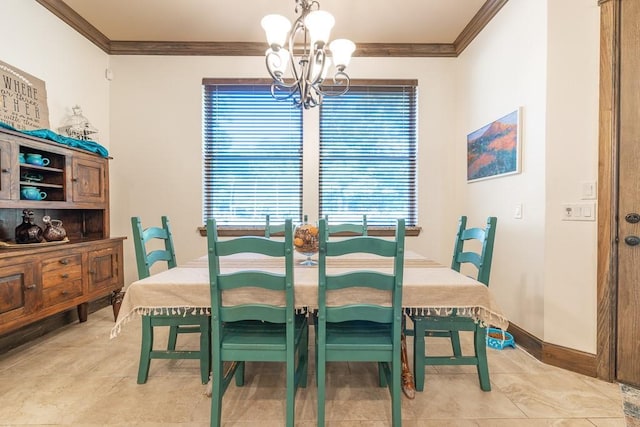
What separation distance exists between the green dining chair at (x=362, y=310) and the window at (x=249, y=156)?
2.12m

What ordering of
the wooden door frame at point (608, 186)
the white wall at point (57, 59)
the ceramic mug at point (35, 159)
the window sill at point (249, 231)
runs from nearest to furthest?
1. the wooden door frame at point (608, 186)
2. the ceramic mug at point (35, 159)
3. the white wall at point (57, 59)
4. the window sill at point (249, 231)

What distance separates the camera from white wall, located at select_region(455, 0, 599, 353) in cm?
203

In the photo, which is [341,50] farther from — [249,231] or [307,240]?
[249,231]

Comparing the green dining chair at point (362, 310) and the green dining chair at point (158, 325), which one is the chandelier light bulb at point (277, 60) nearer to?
the green dining chair at point (362, 310)

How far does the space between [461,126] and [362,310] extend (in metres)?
2.76

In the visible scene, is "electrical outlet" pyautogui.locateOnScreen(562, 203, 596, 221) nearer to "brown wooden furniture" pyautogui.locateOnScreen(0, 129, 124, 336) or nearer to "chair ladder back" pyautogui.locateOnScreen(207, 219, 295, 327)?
"chair ladder back" pyautogui.locateOnScreen(207, 219, 295, 327)

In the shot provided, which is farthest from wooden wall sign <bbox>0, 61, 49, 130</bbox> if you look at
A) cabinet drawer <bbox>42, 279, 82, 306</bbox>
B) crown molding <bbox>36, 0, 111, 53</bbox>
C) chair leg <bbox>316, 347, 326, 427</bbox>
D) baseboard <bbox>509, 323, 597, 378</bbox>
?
baseboard <bbox>509, 323, 597, 378</bbox>

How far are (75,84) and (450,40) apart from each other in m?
3.83

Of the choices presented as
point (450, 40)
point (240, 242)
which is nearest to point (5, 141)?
point (240, 242)

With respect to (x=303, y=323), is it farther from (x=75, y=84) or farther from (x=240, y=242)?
(x=75, y=84)

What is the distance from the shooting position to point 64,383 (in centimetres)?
191

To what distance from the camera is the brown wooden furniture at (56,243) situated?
2035 millimetres

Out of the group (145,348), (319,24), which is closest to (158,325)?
(145,348)

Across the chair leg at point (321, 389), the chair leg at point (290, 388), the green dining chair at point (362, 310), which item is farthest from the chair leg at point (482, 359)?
the chair leg at point (290, 388)
